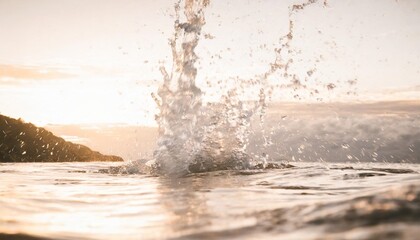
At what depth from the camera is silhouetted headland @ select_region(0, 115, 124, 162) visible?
75.1 meters

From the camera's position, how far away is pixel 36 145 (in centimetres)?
8300

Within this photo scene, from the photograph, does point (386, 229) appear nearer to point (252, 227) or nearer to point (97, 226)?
point (252, 227)

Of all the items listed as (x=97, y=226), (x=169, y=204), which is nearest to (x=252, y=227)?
(x=97, y=226)

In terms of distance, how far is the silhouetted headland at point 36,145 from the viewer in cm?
7512

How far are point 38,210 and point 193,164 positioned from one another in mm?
8041

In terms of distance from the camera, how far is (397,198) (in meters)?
2.45

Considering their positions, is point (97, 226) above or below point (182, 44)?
below

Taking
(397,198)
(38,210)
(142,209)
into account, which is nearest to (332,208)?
(397,198)

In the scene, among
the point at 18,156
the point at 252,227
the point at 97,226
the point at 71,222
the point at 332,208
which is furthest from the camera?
the point at 18,156

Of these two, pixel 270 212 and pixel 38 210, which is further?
pixel 38 210

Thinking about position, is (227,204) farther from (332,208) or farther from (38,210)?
(38,210)

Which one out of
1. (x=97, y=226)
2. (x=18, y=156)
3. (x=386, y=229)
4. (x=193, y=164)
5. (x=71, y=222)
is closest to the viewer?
(x=386, y=229)

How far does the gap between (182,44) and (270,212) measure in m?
9.24

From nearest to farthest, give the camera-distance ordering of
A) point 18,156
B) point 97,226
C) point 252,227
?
point 252,227 < point 97,226 < point 18,156
